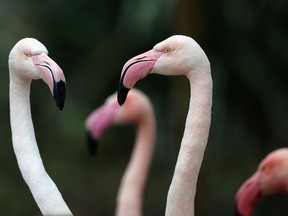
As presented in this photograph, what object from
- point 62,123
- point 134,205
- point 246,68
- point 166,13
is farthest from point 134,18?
point 134,205

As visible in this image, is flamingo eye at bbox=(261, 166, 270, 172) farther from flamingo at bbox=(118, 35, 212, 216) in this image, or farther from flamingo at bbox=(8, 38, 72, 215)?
flamingo at bbox=(8, 38, 72, 215)

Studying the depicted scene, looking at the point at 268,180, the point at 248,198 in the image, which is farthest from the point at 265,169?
the point at 248,198

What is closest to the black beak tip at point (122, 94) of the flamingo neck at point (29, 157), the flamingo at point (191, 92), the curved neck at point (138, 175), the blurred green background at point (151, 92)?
the flamingo at point (191, 92)

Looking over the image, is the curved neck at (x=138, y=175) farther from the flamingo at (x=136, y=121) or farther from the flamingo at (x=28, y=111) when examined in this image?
the flamingo at (x=28, y=111)

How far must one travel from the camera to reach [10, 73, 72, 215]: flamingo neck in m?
3.68

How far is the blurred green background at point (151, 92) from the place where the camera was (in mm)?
6902

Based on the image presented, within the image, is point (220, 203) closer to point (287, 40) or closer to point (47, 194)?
point (287, 40)

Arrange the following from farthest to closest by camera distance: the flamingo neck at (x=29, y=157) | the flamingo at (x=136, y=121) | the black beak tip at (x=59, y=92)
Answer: the flamingo at (x=136, y=121)
the flamingo neck at (x=29, y=157)
the black beak tip at (x=59, y=92)

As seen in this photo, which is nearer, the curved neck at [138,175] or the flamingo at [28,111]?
the flamingo at [28,111]

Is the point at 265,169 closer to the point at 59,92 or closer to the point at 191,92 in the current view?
the point at 191,92

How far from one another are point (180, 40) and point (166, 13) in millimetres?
3927

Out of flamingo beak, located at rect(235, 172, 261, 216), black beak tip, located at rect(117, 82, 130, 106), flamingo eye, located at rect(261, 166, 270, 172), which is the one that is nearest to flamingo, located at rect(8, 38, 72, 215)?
black beak tip, located at rect(117, 82, 130, 106)

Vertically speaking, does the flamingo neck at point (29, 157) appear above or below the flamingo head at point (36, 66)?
below

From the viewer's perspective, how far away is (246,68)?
7.47m
